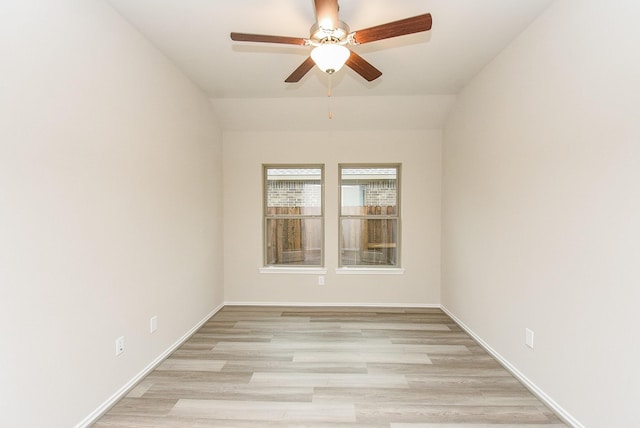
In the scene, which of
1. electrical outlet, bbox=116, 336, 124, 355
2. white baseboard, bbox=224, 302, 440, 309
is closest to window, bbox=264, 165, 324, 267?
white baseboard, bbox=224, 302, 440, 309

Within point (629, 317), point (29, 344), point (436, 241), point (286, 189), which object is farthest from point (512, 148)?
point (29, 344)

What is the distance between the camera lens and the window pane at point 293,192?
4.41 metres

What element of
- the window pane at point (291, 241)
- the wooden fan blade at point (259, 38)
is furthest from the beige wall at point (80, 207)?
the window pane at point (291, 241)

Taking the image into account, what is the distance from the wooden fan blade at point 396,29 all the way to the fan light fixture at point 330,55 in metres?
0.12

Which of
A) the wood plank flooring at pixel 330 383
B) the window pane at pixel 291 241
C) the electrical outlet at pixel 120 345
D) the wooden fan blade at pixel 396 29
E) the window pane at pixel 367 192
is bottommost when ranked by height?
the wood plank flooring at pixel 330 383

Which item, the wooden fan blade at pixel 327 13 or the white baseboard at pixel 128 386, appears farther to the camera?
the white baseboard at pixel 128 386

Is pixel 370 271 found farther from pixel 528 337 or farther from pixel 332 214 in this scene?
pixel 528 337

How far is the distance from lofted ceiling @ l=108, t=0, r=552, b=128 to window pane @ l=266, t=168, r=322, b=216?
3.24 ft

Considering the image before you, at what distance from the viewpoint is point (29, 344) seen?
5.01ft

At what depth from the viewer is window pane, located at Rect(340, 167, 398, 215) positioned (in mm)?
4363

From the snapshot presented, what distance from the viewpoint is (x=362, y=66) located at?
221 centimetres

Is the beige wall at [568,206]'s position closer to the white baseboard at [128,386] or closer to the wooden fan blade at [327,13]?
the wooden fan blade at [327,13]

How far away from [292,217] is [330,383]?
2503mm

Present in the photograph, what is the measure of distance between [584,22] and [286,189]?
3.44 m
